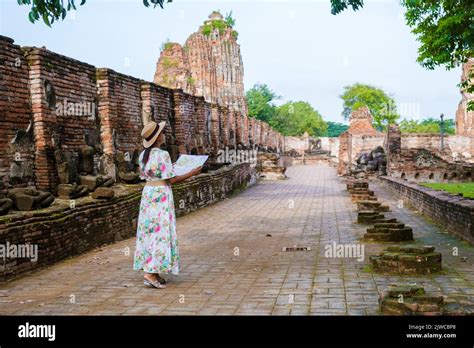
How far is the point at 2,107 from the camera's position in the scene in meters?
8.04

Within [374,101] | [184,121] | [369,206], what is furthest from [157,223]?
[374,101]

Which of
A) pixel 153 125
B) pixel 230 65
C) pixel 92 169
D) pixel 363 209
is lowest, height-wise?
pixel 363 209

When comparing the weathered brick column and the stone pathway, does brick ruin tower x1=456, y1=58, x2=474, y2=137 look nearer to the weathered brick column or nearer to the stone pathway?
the weathered brick column

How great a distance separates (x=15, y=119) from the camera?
328 inches

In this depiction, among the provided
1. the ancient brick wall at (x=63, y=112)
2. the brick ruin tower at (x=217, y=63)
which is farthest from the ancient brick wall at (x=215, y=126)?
the brick ruin tower at (x=217, y=63)

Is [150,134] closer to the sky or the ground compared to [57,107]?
closer to the ground

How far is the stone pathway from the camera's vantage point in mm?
5211

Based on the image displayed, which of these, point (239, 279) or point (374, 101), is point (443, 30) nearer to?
point (239, 279)

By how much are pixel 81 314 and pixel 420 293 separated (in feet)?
9.97

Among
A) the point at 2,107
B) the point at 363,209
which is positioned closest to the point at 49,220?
the point at 2,107

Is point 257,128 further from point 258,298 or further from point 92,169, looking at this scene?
point 258,298

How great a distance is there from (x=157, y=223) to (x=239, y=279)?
3.88ft

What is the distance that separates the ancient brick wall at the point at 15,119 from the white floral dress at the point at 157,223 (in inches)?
118

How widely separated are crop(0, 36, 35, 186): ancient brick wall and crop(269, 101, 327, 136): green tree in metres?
64.9
